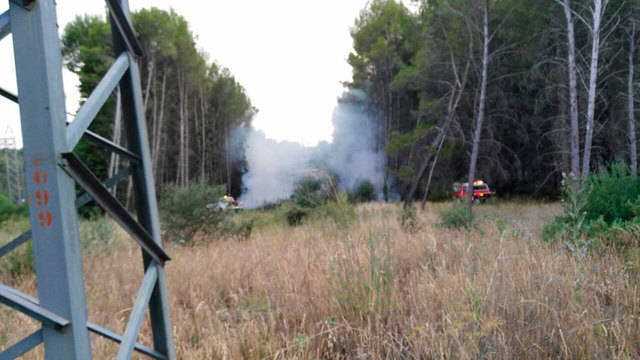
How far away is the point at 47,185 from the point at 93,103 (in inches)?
16.8

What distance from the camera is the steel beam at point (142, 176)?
167cm

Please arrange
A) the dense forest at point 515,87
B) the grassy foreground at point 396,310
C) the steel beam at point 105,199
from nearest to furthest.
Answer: the steel beam at point 105,199 < the grassy foreground at point 396,310 < the dense forest at point 515,87

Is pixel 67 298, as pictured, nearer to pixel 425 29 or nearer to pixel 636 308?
pixel 636 308

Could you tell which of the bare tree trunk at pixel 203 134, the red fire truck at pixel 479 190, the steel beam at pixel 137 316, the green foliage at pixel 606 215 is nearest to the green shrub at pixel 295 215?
the green foliage at pixel 606 215

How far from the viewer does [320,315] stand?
2.68m

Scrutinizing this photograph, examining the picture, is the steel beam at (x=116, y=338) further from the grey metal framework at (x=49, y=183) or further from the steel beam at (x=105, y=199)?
the grey metal framework at (x=49, y=183)

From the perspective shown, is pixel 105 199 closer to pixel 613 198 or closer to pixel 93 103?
pixel 93 103

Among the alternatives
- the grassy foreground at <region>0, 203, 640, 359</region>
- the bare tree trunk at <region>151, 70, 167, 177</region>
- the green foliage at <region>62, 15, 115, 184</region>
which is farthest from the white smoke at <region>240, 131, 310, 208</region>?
the grassy foreground at <region>0, 203, 640, 359</region>

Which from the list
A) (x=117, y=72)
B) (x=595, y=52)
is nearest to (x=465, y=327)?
(x=117, y=72)

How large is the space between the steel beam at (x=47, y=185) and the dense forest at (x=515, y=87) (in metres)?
8.90

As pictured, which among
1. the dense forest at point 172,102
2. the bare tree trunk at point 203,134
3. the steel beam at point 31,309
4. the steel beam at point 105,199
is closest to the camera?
the steel beam at point 31,309

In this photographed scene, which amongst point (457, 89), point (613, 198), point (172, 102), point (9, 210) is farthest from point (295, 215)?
point (172, 102)

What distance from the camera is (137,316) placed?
4.56 ft

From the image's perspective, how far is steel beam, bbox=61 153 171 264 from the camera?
3.47 feet
